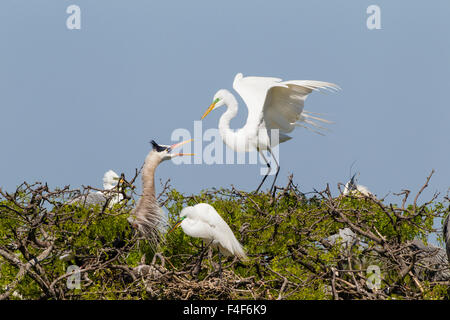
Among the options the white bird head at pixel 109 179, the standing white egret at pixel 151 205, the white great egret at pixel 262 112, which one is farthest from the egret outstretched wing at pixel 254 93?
the white bird head at pixel 109 179

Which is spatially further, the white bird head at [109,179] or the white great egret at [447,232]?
the white bird head at [109,179]

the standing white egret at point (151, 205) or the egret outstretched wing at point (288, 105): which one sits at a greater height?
the egret outstretched wing at point (288, 105)

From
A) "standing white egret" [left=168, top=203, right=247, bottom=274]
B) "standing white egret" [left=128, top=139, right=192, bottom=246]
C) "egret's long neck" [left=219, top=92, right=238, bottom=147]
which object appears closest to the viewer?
"standing white egret" [left=168, top=203, right=247, bottom=274]

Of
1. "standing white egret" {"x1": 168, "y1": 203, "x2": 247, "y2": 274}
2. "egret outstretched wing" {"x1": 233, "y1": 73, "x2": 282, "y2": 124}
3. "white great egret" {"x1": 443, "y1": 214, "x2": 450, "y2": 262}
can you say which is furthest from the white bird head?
"white great egret" {"x1": 443, "y1": 214, "x2": 450, "y2": 262}

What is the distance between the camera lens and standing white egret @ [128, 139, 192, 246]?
6273 millimetres

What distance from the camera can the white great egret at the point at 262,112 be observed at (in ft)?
26.2

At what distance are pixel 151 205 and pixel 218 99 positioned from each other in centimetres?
245

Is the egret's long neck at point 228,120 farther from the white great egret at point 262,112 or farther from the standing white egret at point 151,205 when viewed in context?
the standing white egret at point 151,205

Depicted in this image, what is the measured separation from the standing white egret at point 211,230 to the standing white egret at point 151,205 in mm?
897

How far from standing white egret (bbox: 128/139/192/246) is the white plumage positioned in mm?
897

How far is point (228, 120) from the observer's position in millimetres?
8586

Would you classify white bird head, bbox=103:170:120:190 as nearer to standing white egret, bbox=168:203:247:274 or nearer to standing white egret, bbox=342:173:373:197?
standing white egret, bbox=342:173:373:197
